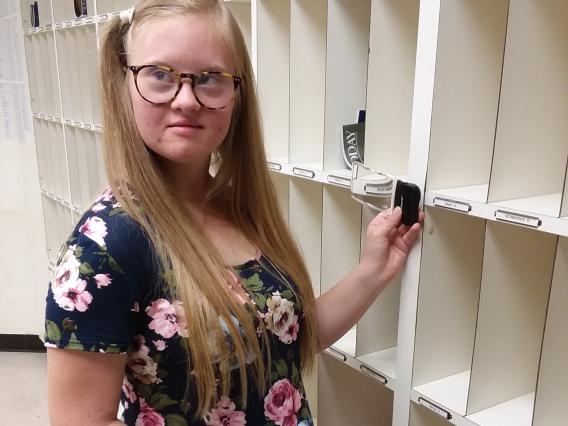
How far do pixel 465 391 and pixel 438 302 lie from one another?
17 centimetres

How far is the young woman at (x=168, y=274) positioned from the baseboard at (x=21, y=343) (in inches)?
→ 98.7

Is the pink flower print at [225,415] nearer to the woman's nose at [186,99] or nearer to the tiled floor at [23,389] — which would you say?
the woman's nose at [186,99]

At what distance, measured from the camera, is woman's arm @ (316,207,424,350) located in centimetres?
100

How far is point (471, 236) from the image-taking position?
100cm

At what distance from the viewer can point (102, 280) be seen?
29.9 inches

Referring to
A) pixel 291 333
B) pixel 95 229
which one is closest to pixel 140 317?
pixel 95 229

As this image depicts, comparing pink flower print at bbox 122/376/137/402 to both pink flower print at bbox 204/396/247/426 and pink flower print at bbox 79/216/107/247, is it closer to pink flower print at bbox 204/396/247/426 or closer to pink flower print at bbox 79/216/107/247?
pink flower print at bbox 204/396/247/426

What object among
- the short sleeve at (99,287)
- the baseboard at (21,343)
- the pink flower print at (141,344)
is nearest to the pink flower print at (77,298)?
the short sleeve at (99,287)

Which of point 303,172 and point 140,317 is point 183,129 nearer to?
point 140,317

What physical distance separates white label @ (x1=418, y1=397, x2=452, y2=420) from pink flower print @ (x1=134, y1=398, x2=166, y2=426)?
471 millimetres

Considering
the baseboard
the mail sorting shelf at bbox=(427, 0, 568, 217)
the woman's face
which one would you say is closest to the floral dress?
the woman's face

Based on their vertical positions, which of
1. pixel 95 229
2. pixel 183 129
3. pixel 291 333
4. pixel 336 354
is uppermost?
pixel 183 129

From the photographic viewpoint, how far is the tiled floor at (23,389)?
2562mm

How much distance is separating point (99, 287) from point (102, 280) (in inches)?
0.4
